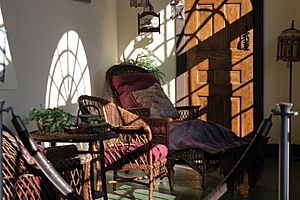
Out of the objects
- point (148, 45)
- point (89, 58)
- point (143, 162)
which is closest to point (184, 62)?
point (148, 45)

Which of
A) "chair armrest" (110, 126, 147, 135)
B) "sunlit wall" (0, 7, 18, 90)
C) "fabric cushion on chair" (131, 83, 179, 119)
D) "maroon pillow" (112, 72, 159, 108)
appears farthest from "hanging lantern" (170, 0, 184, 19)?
"sunlit wall" (0, 7, 18, 90)

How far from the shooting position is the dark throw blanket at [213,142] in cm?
512

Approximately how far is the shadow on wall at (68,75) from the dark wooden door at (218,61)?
5.21 ft

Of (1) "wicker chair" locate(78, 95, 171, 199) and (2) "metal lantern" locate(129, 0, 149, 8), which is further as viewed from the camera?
(2) "metal lantern" locate(129, 0, 149, 8)

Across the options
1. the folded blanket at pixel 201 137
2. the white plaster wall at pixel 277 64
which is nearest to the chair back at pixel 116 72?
the folded blanket at pixel 201 137

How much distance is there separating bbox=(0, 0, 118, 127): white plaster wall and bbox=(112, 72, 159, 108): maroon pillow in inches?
16.3

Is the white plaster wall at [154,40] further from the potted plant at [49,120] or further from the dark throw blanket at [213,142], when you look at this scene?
the potted plant at [49,120]

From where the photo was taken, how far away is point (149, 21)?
275 inches

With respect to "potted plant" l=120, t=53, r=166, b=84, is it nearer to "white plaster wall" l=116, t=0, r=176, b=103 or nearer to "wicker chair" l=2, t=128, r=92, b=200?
"white plaster wall" l=116, t=0, r=176, b=103

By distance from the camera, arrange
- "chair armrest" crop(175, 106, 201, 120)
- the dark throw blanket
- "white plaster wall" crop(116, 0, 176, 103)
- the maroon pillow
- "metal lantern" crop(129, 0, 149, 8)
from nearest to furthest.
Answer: the dark throw blanket < the maroon pillow < "chair armrest" crop(175, 106, 201, 120) < "metal lantern" crop(129, 0, 149, 8) < "white plaster wall" crop(116, 0, 176, 103)

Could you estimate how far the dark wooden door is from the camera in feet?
22.6

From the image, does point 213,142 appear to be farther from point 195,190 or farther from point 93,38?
point 93,38

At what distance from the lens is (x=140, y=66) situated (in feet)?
22.4

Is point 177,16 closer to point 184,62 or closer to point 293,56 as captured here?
point 184,62
